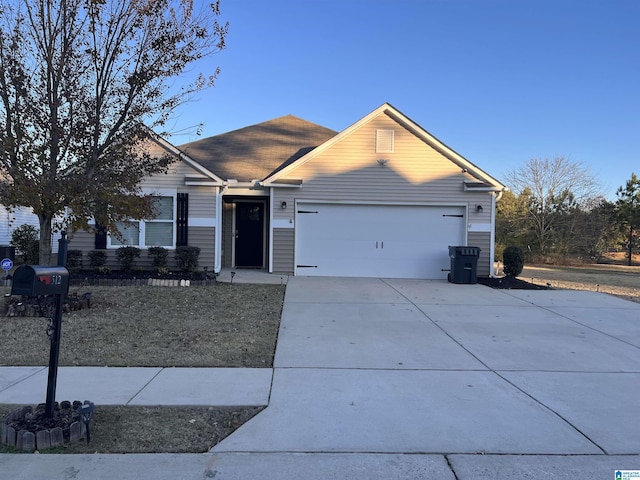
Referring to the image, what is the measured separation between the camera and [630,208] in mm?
29609

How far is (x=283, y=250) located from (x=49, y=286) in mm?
10973

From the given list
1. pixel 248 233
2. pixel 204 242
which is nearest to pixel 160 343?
pixel 204 242

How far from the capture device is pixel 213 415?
436 cm

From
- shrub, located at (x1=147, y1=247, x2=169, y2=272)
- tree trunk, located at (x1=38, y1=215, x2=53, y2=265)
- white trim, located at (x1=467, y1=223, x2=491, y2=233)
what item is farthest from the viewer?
white trim, located at (x1=467, y1=223, x2=491, y2=233)

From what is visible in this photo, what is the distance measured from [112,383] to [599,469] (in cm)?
462

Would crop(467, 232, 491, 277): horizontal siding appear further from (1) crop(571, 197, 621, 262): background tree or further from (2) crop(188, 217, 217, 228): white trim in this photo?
(1) crop(571, 197, 621, 262): background tree

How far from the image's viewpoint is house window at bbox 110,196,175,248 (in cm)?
1388

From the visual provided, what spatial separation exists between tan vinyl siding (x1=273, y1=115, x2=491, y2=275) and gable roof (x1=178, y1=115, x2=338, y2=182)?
158 centimetres

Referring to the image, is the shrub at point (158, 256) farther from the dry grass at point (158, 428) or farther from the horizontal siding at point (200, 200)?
the dry grass at point (158, 428)

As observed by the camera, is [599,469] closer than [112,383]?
Yes

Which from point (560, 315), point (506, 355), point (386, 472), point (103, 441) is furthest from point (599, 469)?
point (560, 315)

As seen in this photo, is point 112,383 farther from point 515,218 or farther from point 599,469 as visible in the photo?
point 515,218

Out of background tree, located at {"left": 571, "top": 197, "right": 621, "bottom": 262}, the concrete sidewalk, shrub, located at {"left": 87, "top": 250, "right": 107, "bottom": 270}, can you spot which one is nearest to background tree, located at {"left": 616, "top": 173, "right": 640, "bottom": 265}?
background tree, located at {"left": 571, "top": 197, "right": 621, "bottom": 262}

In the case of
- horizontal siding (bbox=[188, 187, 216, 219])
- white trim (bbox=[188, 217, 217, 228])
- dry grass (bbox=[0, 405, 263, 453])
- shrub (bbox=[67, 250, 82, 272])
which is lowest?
dry grass (bbox=[0, 405, 263, 453])
